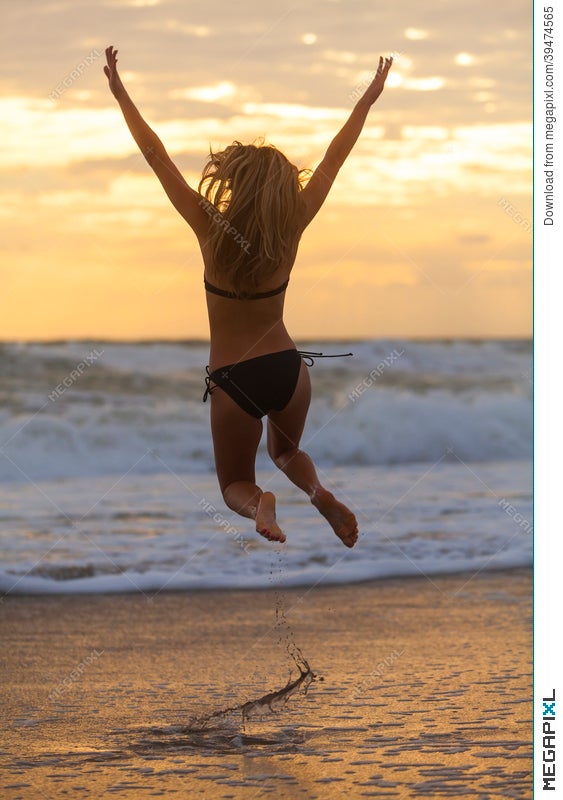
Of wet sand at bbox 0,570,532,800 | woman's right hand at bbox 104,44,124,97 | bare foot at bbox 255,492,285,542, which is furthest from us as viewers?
woman's right hand at bbox 104,44,124,97

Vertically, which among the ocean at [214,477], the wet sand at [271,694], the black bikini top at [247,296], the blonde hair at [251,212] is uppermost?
the blonde hair at [251,212]

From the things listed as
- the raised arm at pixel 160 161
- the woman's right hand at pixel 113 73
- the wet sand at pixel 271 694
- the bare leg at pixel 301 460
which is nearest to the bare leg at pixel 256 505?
the bare leg at pixel 301 460

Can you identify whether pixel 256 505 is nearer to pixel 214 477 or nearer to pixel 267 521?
pixel 267 521

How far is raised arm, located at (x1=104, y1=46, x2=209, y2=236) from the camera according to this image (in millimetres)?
4781

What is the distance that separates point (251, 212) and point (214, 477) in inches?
470

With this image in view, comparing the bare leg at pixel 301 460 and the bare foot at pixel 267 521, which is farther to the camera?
the bare leg at pixel 301 460

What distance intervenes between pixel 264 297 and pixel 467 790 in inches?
77.7

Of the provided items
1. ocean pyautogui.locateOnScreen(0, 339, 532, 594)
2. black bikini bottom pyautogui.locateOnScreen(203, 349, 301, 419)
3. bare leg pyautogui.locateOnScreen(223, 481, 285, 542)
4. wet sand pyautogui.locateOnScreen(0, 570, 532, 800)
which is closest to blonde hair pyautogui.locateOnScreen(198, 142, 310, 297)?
black bikini bottom pyautogui.locateOnScreen(203, 349, 301, 419)

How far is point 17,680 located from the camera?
6184 mm

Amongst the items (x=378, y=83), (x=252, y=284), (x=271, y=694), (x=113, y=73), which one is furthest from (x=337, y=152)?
(x=271, y=694)

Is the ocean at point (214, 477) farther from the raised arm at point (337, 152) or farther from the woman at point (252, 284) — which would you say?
the raised arm at point (337, 152)

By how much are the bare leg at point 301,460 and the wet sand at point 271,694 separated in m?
0.87

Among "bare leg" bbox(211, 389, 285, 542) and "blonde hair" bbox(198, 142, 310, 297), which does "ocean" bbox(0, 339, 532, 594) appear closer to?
"bare leg" bbox(211, 389, 285, 542)

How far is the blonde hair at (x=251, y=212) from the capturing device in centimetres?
474
